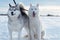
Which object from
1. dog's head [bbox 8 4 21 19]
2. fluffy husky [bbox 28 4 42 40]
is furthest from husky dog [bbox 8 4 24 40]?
fluffy husky [bbox 28 4 42 40]

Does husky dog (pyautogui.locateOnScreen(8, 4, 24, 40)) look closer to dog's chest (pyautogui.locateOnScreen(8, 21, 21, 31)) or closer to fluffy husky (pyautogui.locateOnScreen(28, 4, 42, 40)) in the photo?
dog's chest (pyautogui.locateOnScreen(8, 21, 21, 31))

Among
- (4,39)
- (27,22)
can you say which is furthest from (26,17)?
(4,39)

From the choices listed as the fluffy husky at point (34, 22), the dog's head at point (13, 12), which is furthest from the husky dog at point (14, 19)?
the fluffy husky at point (34, 22)

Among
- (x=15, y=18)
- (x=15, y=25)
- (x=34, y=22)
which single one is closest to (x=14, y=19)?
(x=15, y=18)

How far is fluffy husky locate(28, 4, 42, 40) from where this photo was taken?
4.71 meters

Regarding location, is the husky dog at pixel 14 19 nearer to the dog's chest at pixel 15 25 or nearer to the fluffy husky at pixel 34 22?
the dog's chest at pixel 15 25

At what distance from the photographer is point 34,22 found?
4859 millimetres

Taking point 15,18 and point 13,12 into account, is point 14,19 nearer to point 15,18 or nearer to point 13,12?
point 15,18

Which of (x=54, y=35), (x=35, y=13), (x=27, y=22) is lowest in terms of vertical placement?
(x=54, y=35)

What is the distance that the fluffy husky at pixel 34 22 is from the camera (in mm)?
4707

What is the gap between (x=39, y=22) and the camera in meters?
4.87

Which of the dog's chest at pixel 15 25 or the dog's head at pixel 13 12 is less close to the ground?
the dog's head at pixel 13 12

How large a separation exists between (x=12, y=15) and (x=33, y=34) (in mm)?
831

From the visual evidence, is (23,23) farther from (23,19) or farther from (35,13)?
(35,13)
